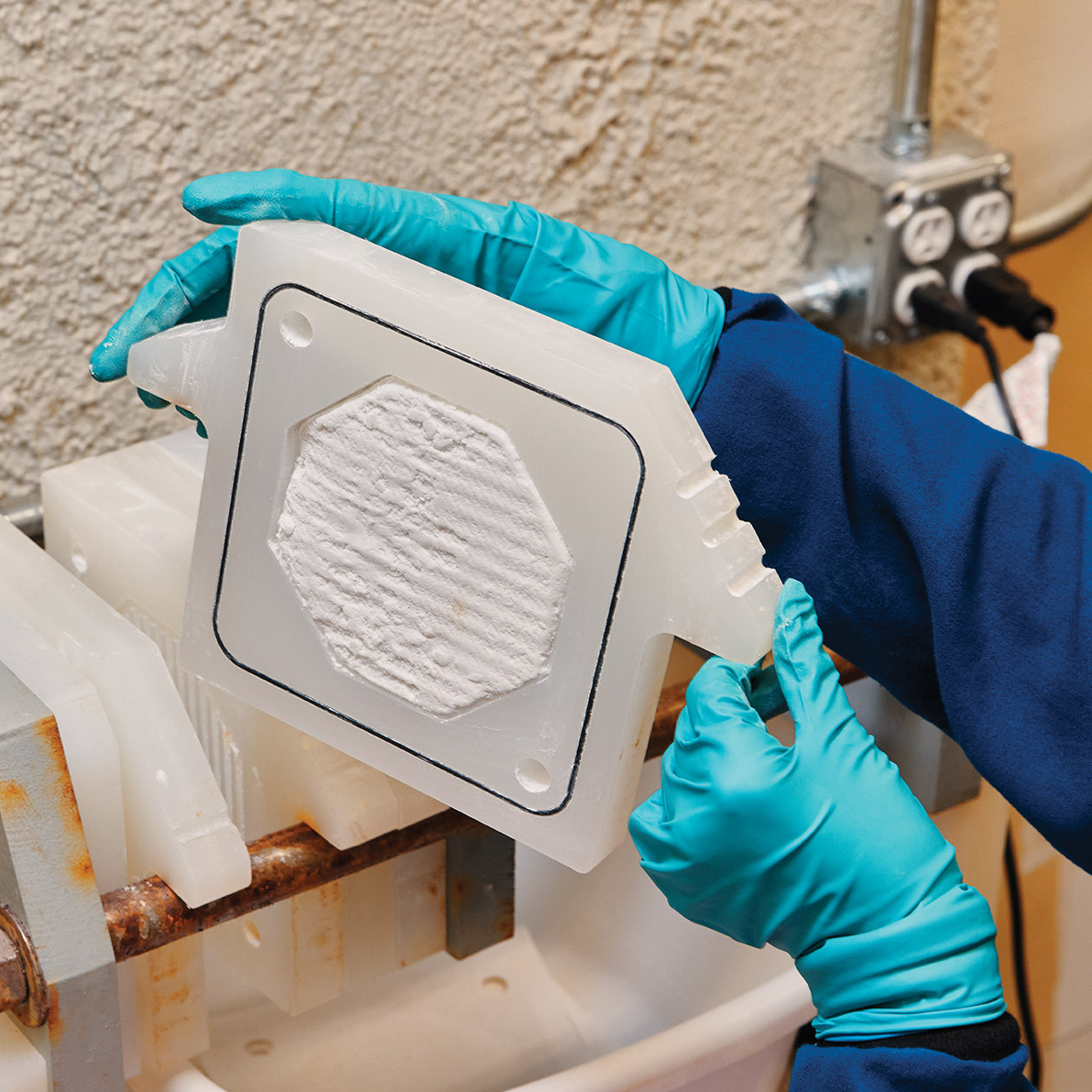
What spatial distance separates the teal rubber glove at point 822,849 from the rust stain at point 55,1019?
25cm

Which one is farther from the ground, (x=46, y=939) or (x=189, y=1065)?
(x=46, y=939)

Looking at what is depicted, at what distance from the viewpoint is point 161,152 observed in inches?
35.2

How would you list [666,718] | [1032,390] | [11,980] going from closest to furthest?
[11,980], [666,718], [1032,390]

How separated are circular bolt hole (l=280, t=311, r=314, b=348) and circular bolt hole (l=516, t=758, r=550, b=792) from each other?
209 mm

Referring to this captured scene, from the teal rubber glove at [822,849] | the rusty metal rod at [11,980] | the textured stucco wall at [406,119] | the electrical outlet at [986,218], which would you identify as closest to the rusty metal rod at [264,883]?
the rusty metal rod at [11,980]

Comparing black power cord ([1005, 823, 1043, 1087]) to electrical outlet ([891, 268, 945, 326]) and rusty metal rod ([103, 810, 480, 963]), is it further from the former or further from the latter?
rusty metal rod ([103, 810, 480, 963])

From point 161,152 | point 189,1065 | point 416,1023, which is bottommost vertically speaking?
point 416,1023

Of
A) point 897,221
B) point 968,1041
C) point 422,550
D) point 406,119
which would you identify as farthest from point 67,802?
point 897,221

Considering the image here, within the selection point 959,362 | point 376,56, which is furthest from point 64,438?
point 959,362

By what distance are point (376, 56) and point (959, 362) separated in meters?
0.64

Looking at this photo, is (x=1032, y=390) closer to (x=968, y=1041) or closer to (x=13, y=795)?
(x=968, y=1041)

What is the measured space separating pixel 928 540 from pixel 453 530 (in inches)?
10.6

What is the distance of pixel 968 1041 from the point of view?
0.60m

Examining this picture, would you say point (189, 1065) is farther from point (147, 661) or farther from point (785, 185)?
point (785, 185)
